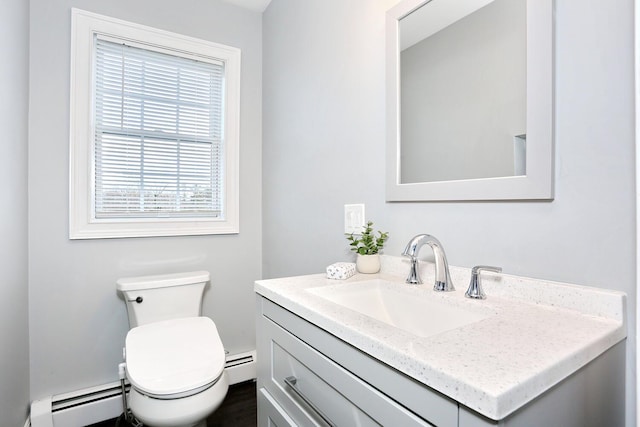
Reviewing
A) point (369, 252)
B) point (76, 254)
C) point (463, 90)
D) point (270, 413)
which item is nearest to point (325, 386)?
point (270, 413)

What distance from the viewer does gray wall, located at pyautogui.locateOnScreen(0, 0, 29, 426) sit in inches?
51.1

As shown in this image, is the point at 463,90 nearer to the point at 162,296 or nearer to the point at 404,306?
the point at 404,306


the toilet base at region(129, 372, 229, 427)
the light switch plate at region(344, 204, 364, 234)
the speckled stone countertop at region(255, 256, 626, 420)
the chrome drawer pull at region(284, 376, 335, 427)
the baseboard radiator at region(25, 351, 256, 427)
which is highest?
the light switch plate at region(344, 204, 364, 234)

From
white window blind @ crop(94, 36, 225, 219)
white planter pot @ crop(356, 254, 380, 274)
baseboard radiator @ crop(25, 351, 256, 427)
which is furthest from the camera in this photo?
white window blind @ crop(94, 36, 225, 219)

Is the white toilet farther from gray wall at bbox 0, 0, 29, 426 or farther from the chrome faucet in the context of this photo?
the chrome faucet

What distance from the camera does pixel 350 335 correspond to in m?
0.70

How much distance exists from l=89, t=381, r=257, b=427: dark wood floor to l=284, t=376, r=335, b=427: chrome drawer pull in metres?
1.10

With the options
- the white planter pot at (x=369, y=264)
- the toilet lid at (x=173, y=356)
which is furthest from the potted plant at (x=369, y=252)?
the toilet lid at (x=173, y=356)

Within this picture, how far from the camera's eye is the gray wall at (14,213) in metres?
1.30

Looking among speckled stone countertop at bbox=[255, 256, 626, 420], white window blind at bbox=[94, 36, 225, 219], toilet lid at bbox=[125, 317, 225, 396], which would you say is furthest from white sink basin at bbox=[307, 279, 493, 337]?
white window blind at bbox=[94, 36, 225, 219]

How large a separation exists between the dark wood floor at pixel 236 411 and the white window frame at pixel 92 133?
99cm

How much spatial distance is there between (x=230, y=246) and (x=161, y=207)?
48cm

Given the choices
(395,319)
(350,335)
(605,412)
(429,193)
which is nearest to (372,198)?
(429,193)

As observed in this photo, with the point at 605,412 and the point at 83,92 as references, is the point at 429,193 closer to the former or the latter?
the point at 605,412
